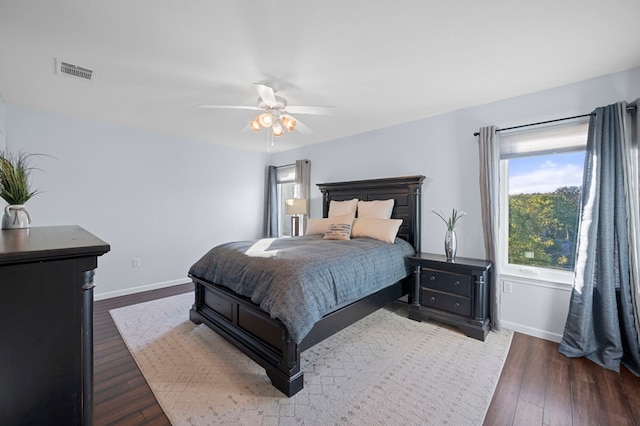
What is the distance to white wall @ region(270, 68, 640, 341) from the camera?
2623 millimetres

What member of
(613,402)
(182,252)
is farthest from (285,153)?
(613,402)

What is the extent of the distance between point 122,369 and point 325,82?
3.06 m

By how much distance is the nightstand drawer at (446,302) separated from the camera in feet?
9.34

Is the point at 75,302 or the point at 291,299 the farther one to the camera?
the point at 291,299

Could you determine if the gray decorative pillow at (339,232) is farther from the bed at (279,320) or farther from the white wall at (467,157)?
the white wall at (467,157)

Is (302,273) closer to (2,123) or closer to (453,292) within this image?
(453,292)

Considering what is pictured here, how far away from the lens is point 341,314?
7.99 ft

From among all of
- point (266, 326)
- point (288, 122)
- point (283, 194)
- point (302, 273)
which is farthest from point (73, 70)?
point (283, 194)

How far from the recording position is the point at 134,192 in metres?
4.18

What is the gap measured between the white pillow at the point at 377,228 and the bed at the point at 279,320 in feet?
1.24

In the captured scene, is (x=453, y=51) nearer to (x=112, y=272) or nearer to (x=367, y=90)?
(x=367, y=90)

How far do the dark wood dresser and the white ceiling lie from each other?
1.59 meters

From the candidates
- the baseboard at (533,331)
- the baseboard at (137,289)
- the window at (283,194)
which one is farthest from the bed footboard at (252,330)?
the window at (283,194)

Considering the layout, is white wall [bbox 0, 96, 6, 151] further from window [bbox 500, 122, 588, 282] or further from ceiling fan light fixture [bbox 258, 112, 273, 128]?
window [bbox 500, 122, 588, 282]
